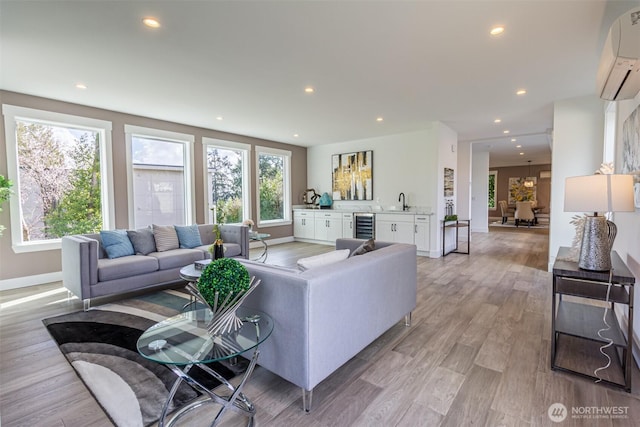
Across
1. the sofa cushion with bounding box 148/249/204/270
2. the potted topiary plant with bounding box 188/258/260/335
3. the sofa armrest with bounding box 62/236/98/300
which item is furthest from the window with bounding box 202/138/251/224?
the potted topiary plant with bounding box 188/258/260/335

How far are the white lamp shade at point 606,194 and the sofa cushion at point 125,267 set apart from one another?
14.1ft

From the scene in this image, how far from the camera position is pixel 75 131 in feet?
15.0

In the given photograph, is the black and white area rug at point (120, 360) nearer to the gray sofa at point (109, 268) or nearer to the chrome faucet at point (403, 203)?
the gray sofa at point (109, 268)

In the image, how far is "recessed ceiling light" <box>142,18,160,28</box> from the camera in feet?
7.64

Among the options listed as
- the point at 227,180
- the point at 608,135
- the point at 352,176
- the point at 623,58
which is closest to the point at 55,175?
the point at 227,180

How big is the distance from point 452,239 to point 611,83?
15.4 ft

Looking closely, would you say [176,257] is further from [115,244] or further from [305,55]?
[305,55]

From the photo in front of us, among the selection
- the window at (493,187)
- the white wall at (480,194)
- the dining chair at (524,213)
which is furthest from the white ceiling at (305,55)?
the window at (493,187)

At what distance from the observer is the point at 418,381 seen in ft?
6.42

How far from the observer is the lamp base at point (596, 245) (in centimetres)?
196

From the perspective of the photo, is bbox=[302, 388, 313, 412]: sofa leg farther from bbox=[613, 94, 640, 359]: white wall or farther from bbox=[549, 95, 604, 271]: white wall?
bbox=[549, 95, 604, 271]: white wall

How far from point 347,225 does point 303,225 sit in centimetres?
143

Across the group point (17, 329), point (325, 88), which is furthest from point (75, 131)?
point (325, 88)

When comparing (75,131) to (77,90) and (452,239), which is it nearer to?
(77,90)
